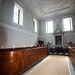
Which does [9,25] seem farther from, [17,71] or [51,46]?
[51,46]

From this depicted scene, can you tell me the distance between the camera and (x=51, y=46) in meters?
9.83

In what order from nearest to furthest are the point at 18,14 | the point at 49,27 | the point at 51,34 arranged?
1. the point at 18,14
2. the point at 51,34
3. the point at 49,27

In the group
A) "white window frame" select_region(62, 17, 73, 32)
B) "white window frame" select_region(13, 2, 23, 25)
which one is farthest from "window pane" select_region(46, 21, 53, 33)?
"white window frame" select_region(13, 2, 23, 25)

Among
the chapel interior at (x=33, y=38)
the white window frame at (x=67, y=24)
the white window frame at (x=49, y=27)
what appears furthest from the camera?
→ the white window frame at (x=49, y=27)

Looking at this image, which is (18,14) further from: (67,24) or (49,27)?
(67,24)

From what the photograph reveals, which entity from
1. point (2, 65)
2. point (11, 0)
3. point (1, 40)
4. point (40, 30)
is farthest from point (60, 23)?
point (2, 65)

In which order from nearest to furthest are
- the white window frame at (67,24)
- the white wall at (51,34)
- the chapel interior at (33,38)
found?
1. the chapel interior at (33,38)
2. the white wall at (51,34)
3. the white window frame at (67,24)

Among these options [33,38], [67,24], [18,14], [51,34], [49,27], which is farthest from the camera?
[49,27]

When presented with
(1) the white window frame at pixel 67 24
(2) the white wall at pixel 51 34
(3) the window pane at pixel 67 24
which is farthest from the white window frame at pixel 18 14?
(3) the window pane at pixel 67 24

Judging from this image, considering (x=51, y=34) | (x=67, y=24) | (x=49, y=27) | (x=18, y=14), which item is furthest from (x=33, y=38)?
(x=67, y=24)

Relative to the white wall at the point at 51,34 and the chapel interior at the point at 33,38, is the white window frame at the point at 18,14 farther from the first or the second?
the white wall at the point at 51,34

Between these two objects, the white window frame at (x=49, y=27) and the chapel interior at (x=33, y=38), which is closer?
the chapel interior at (x=33, y=38)

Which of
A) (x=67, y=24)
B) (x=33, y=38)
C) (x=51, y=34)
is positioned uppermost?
(x=67, y=24)

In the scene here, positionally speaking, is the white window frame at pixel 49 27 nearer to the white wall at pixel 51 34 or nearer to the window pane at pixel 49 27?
the window pane at pixel 49 27
